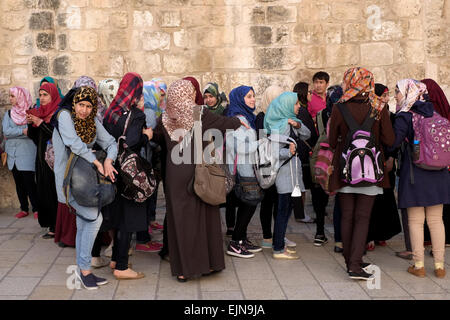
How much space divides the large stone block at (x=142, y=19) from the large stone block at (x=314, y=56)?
2.25m

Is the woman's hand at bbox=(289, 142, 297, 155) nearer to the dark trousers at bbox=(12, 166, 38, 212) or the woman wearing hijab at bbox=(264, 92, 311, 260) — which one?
the woman wearing hijab at bbox=(264, 92, 311, 260)

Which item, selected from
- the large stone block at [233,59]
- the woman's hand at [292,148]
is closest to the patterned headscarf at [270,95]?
the woman's hand at [292,148]

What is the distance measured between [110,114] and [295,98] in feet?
5.58

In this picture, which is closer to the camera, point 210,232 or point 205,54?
point 210,232

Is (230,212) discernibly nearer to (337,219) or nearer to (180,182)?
(337,219)

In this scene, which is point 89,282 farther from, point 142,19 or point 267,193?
point 142,19

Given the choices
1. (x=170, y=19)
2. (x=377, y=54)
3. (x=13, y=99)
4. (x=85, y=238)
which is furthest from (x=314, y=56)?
(x=85, y=238)

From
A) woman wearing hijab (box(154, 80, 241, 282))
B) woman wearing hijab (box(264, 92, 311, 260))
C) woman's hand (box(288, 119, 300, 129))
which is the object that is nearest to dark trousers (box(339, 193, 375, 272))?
woman wearing hijab (box(264, 92, 311, 260))

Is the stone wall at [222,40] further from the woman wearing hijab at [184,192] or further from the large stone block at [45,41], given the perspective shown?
the woman wearing hijab at [184,192]

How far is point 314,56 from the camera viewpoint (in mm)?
7992

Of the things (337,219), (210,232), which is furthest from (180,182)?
(337,219)

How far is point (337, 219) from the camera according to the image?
18.6 feet

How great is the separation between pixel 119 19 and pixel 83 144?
160 inches

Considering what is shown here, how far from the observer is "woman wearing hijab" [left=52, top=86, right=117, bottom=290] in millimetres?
4352
